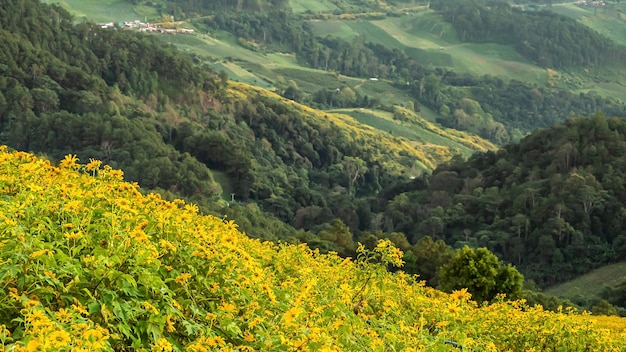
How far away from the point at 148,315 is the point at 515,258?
5648 centimetres

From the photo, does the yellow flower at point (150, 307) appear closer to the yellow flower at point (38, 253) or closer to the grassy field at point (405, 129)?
the yellow flower at point (38, 253)

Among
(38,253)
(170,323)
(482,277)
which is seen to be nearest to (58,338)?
(38,253)

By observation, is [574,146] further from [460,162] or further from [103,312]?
[103,312]

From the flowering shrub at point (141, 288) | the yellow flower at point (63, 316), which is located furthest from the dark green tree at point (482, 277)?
the yellow flower at point (63, 316)

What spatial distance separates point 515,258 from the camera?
195 feet

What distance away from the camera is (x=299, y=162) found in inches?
3991

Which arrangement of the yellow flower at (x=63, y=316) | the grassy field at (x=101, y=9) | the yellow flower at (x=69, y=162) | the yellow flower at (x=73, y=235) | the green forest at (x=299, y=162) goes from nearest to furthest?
1. the yellow flower at (x=63, y=316)
2. the yellow flower at (x=73, y=235)
3. the yellow flower at (x=69, y=162)
4. the green forest at (x=299, y=162)
5. the grassy field at (x=101, y=9)

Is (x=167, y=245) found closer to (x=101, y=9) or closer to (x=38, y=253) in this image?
(x=38, y=253)

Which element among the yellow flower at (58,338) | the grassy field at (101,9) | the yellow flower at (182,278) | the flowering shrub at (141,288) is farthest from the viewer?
the grassy field at (101,9)

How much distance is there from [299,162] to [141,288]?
95214mm

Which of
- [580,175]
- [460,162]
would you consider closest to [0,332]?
[580,175]

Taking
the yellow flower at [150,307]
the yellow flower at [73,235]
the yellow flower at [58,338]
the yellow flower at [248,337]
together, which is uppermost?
the yellow flower at [58,338]

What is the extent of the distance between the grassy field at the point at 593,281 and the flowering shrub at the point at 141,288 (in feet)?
145

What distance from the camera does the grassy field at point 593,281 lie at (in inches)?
1971
